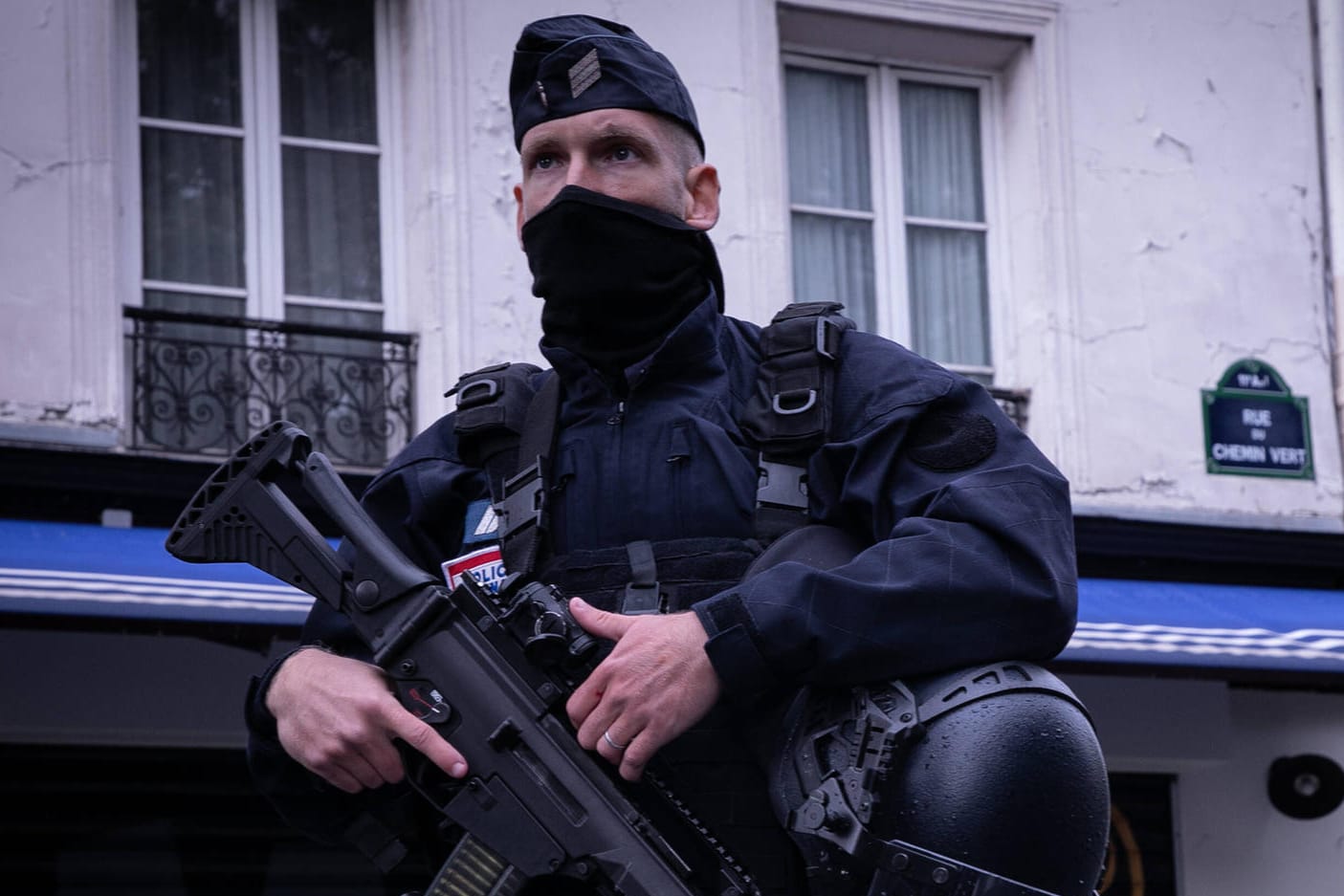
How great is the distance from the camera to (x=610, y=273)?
9.18ft

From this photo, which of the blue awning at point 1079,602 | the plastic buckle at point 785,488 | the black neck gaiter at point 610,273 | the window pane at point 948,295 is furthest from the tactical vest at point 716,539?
the window pane at point 948,295

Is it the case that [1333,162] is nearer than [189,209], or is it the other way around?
[189,209]

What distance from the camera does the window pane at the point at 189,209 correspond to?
842cm

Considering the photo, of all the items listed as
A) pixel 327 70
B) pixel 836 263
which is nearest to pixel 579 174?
pixel 327 70

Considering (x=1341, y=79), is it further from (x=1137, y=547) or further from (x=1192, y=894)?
(x=1192, y=894)

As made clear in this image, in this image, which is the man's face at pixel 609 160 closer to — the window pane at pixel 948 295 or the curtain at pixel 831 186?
the curtain at pixel 831 186

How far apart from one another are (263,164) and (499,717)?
6.42 meters

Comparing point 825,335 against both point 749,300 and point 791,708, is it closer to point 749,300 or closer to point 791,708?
point 791,708


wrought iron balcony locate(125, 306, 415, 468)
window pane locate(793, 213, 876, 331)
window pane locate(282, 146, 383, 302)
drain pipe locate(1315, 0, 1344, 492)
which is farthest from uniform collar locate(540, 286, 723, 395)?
drain pipe locate(1315, 0, 1344, 492)

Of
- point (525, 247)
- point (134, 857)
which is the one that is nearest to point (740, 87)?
point (134, 857)

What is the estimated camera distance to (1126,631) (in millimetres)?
7855

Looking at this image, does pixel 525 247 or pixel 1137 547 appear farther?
pixel 1137 547

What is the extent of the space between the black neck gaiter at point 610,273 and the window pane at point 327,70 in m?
6.19

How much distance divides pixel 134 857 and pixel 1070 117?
18.0 feet
